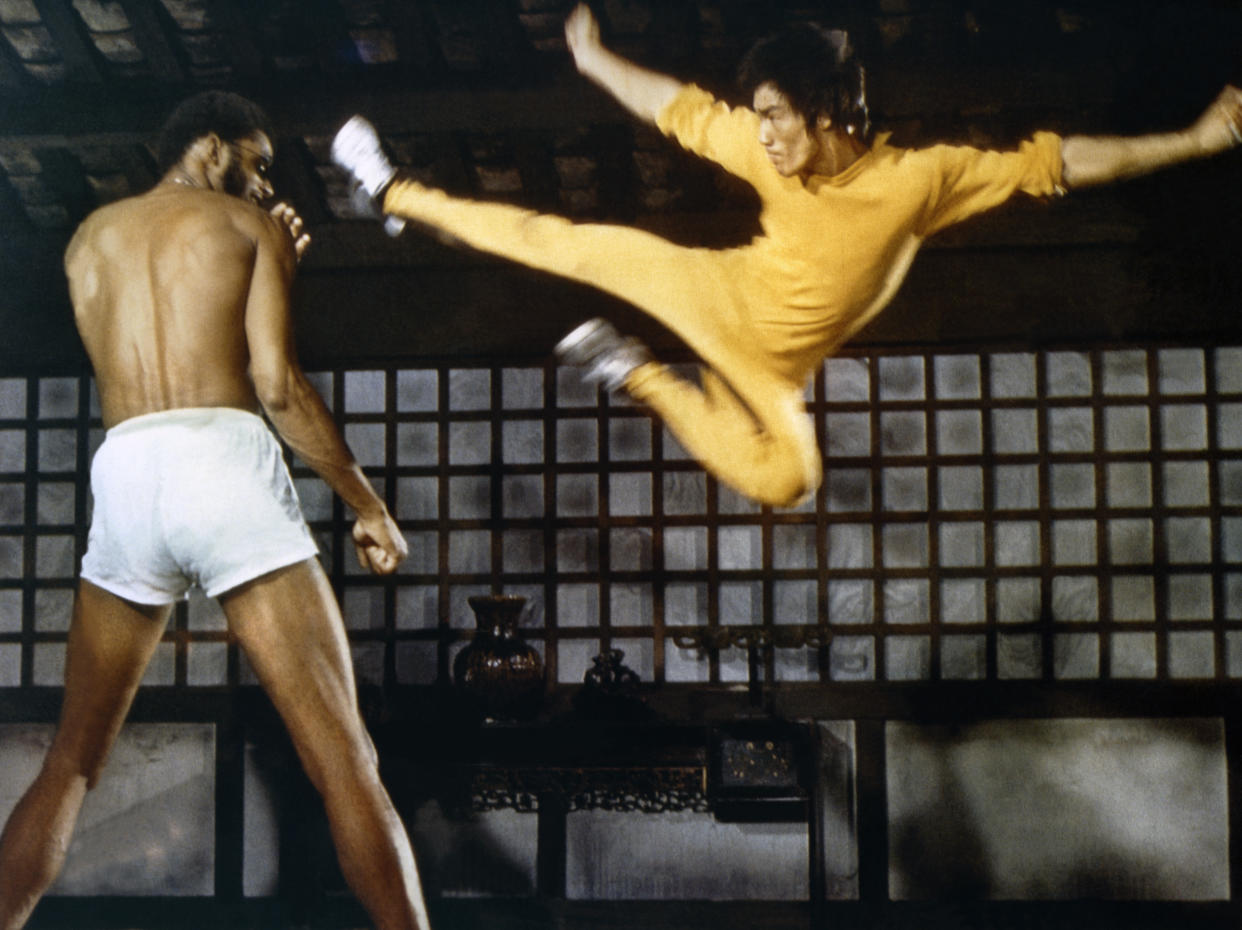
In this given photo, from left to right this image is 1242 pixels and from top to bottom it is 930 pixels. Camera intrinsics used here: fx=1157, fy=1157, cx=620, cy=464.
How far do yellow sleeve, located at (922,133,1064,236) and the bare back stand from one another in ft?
6.75

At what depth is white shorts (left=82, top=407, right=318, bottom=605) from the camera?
123 inches

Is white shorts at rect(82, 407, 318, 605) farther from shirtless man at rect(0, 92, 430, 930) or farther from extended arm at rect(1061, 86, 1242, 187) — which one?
extended arm at rect(1061, 86, 1242, 187)

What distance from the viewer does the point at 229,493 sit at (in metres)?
3.17

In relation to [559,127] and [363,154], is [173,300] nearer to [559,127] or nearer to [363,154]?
[363,154]

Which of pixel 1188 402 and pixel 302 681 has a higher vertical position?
pixel 1188 402

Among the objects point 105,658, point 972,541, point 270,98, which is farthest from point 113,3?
point 972,541

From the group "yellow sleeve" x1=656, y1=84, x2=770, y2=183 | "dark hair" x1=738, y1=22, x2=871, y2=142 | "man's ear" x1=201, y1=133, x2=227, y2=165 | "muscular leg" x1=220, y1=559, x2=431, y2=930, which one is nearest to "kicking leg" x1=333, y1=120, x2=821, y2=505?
"yellow sleeve" x1=656, y1=84, x2=770, y2=183

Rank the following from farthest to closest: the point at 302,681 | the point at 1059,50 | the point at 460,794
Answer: the point at 460,794 → the point at 1059,50 → the point at 302,681

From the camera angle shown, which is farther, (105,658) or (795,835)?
(795,835)

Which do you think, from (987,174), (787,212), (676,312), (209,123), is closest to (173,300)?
(209,123)

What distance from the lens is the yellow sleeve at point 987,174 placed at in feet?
12.2

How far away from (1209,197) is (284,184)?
10.3 feet

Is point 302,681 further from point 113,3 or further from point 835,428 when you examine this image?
point 113,3

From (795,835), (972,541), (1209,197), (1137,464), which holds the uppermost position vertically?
(1209,197)
